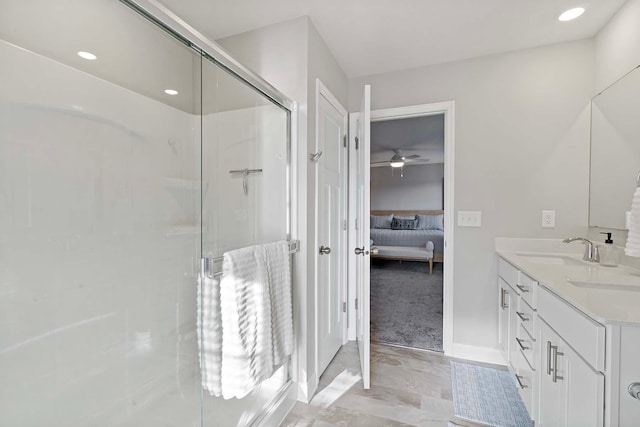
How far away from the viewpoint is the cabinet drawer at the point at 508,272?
68.6 inches

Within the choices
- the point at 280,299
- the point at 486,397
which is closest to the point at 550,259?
the point at 486,397

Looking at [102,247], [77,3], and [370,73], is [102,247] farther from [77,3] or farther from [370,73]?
[370,73]

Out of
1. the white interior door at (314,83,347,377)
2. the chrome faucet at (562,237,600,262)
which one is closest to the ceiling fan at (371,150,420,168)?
the white interior door at (314,83,347,377)

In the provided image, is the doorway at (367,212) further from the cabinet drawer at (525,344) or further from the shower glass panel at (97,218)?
the shower glass panel at (97,218)

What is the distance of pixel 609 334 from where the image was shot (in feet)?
2.77

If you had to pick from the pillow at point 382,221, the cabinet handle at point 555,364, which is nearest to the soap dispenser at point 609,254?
the cabinet handle at point 555,364

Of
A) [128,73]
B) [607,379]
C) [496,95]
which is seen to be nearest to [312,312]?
[607,379]

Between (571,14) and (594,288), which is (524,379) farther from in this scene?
(571,14)

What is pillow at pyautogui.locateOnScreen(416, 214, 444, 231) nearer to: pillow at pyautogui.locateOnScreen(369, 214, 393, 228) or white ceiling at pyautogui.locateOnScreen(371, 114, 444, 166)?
pillow at pyautogui.locateOnScreen(369, 214, 393, 228)

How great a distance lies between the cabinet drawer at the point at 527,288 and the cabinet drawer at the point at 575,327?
0.08 meters

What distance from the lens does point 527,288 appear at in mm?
1531

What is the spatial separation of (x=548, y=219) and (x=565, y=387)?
Result: 54.6 inches

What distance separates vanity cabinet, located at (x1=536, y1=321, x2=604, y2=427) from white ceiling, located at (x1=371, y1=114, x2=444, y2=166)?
2.63 metres

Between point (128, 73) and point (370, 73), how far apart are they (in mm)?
1832
